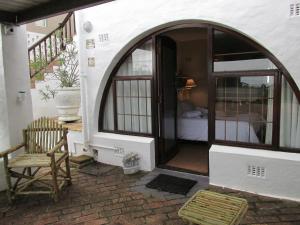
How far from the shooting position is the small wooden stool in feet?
7.00

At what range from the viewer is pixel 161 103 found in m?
4.45

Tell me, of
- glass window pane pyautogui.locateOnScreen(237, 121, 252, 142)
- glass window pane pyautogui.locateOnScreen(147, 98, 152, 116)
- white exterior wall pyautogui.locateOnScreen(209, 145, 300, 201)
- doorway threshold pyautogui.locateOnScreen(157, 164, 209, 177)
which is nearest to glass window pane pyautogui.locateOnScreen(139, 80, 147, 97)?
glass window pane pyautogui.locateOnScreen(147, 98, 152, 116)

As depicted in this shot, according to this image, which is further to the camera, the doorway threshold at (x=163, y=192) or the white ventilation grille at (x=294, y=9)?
the doorway threshold at (x=163, y=192)

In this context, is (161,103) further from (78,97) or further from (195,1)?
(78,97)

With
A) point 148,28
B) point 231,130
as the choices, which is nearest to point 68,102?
point 148,28

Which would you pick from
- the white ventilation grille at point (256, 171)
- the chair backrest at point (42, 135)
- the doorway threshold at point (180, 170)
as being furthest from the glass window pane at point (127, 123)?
the white ventilation grille at point (256, 171)

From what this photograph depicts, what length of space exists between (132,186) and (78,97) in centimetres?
288

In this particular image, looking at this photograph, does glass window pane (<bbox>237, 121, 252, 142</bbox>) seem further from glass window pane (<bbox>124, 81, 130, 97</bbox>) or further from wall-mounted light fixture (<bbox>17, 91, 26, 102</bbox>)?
wall-mounted light fixture (<bbox>17, 91, 26, 102</bbox>)

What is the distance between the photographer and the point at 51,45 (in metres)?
7.12

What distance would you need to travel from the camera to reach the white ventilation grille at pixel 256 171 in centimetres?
337

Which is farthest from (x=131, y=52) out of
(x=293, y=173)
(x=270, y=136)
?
(x=293, y=173)

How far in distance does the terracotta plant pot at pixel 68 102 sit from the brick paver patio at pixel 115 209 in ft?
7.81

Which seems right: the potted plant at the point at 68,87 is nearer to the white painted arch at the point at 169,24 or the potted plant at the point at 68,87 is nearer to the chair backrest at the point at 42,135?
the white painted arch at the point at 169,24

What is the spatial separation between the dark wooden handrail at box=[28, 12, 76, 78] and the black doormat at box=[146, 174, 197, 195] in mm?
4580
